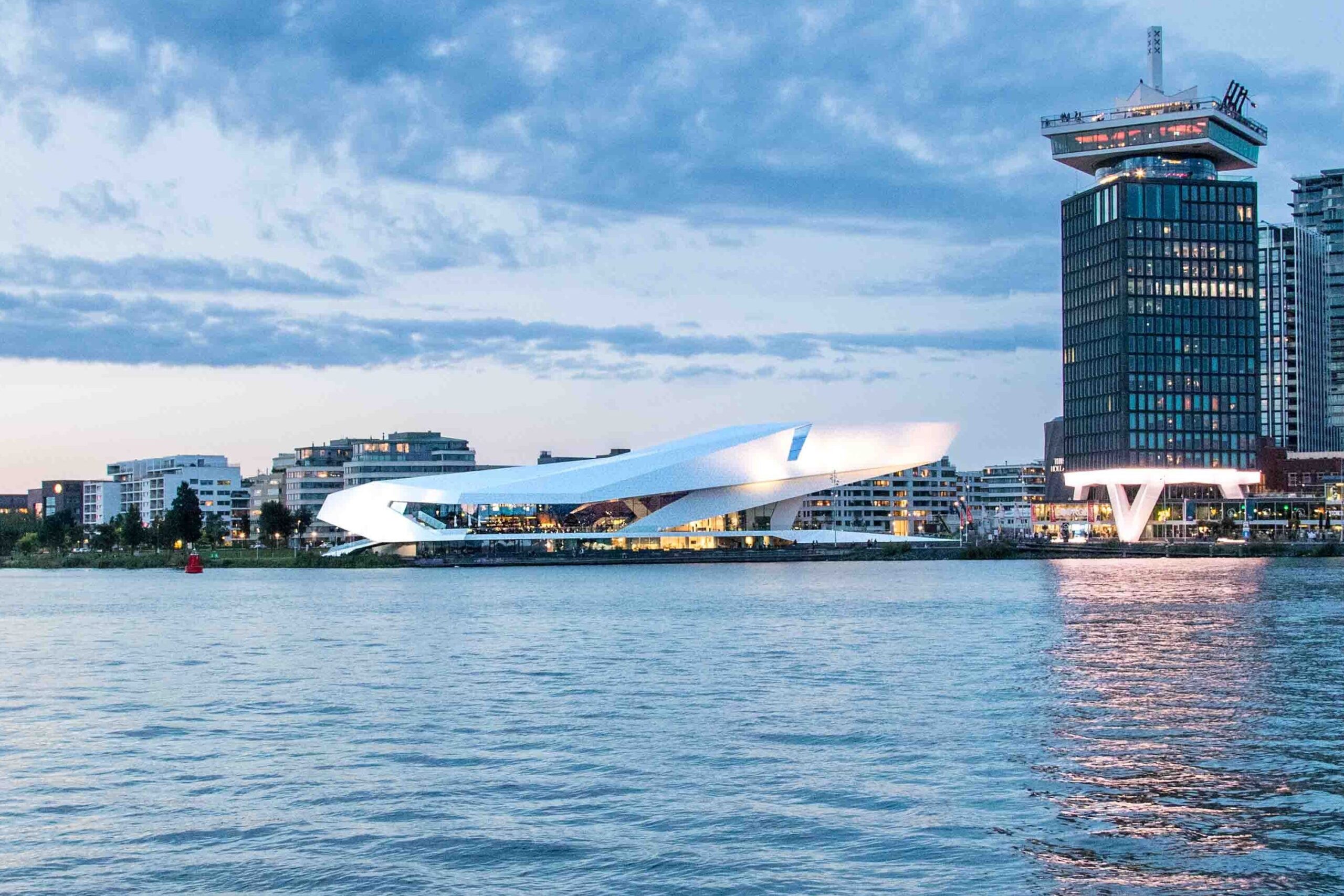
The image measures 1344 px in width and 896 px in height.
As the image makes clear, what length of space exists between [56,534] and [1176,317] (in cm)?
9537

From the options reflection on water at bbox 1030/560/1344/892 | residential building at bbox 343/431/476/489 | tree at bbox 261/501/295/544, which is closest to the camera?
reflection on water at bbox 1030/560/1344/892

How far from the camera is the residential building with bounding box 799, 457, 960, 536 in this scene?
497ft

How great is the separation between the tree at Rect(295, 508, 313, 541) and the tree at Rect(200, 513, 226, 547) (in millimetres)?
6712

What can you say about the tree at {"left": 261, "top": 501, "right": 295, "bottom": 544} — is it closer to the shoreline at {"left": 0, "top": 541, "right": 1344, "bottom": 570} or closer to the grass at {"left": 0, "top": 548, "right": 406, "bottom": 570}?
the grass at {"left": 0, "top": 548, "right": 406, "bottom": 570}

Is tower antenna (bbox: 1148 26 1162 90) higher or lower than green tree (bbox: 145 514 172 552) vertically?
higher

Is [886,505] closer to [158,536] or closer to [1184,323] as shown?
[1184,323]

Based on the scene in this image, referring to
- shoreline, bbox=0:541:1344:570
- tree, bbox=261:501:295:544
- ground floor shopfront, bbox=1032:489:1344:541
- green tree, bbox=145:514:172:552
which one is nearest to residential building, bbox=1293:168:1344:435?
ground floor shopfront, bbox=1032:489:1344:541

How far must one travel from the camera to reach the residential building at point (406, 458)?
157 meters

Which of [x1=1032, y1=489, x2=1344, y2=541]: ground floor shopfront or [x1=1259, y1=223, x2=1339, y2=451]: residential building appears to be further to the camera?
[x1=1259, y1=223, x2=1339, y2=451]: residential building

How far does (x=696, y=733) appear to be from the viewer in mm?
21609

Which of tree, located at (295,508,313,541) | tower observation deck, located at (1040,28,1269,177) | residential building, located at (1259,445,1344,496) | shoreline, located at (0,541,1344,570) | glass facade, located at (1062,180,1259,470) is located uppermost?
tower observation deck, located at (1040,28,1269,177)

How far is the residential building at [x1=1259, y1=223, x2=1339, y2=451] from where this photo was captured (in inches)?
6545

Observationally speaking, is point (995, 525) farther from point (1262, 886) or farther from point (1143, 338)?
point (1262, 886)

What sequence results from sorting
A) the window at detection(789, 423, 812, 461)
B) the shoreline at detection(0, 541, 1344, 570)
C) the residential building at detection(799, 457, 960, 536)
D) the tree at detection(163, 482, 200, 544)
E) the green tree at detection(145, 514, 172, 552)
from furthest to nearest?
1. the residential building at detection(799, 457, 960, 536)
2. the green tree at detection(145, 514, 172, 552)
3. the tree at detection(163, 482, 200, 544)
4. the window at detection(789, 423, 812, 461)
5. the shoreline at detection(0, 541, 1344, 570)
